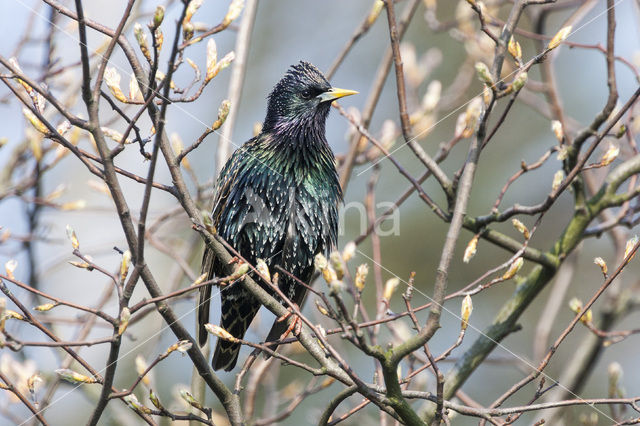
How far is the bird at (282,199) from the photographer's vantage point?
3.39 metres

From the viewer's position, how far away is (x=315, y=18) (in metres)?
10.3

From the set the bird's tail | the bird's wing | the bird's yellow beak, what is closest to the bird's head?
the bird's yellow beak

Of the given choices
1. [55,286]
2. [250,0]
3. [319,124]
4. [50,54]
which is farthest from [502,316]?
[55,286]

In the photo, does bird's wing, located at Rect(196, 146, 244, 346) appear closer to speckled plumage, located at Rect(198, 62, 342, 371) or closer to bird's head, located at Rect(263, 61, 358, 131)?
speckled plumage, located at Rect(198, 62, 342, 371)

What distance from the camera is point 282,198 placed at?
3389 mm

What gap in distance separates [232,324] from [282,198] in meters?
0.78

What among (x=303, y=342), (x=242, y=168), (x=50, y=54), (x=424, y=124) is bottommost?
(x=303, y=342)

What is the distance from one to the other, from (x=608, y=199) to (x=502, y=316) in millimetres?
678

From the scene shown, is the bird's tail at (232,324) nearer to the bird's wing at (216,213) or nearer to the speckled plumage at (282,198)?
the speckled plumage at (282,198)

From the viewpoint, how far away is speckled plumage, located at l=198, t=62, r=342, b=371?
3393 mm

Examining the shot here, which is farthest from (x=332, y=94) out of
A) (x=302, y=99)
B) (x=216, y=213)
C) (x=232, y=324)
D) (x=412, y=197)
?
(x=412, y=197)

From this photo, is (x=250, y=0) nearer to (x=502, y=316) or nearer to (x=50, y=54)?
(x=50, y=54)

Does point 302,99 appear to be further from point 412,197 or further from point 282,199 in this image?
point 412,197

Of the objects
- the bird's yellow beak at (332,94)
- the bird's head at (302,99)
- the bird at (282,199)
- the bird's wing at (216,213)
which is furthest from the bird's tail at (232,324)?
the bird's yellow beak at (332,94)
